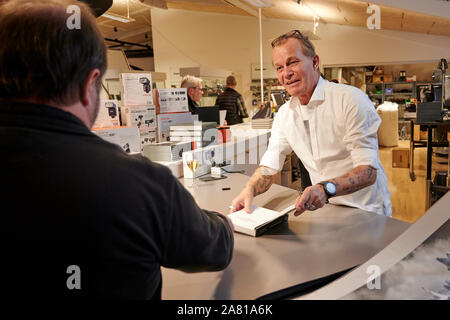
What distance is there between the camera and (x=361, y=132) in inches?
73.2

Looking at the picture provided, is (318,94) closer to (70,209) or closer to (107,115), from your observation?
(107,115)

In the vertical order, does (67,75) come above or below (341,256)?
above

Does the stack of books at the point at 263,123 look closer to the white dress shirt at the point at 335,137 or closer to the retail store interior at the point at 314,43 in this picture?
the white dress shirt at the point at 335,137

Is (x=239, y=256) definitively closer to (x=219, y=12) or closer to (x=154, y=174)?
(x=154, y=174)

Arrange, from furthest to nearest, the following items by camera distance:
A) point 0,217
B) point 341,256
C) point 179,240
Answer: point 341,256, point 179,240, point 0,217

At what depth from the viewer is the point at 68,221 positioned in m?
0.61

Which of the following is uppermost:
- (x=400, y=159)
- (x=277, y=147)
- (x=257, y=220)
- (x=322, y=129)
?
(x=322, y=129)

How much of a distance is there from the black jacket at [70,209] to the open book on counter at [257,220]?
78 cm

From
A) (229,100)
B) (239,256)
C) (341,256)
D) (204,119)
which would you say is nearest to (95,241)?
(239,256)

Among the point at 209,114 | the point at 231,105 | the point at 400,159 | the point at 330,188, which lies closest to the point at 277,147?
the point at 330,188

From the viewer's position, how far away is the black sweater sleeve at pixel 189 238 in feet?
2.33

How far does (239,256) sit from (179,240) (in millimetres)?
557

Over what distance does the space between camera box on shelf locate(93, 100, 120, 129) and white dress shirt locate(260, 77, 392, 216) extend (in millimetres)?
1084

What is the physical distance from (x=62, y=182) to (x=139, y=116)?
2086mm
